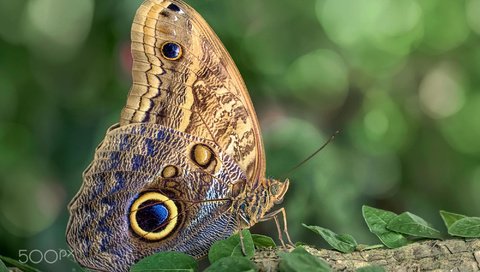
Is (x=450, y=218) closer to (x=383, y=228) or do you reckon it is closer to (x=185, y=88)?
(x=383, y=228)

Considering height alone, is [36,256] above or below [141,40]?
below

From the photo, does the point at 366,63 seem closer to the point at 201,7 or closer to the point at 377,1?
the point at 377,1

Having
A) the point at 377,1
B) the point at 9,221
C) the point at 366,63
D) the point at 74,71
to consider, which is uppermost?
the point at 377,1

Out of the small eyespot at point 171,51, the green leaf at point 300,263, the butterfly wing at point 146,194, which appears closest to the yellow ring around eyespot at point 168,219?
the butterfly wing at point 146,194

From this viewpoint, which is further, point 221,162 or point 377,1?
point 377,1

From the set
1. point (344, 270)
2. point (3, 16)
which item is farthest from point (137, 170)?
point (3, 16)

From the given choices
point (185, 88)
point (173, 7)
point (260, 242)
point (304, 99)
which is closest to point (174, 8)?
point (173, 7)

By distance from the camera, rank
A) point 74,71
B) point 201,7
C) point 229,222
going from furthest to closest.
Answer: point 74,71, point 201,7, point 229,222
